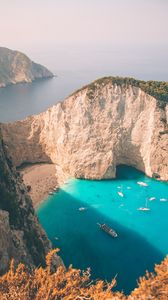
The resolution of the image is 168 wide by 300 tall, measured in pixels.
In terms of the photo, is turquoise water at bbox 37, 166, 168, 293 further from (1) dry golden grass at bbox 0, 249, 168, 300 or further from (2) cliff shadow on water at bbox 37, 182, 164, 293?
(1) dry golden grass at bbox 0, 249, 168, 300

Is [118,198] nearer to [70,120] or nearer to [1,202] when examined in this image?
[70,120]

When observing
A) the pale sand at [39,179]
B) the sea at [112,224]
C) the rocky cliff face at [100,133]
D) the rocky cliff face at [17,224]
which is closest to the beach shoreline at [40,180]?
the pale sand at [39,179]

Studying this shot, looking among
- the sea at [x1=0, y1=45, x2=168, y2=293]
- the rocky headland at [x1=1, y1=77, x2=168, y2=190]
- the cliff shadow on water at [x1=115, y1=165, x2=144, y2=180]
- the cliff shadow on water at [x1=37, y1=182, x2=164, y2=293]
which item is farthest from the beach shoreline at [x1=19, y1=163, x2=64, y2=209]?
the cliff shadow on water at [x1=115, y1=165, x2=144, y2=180]

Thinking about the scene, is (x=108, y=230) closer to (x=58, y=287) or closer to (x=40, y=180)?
(x=40, y=180)

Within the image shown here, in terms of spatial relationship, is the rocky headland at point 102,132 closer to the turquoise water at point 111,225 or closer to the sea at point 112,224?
the sea at point 112,224

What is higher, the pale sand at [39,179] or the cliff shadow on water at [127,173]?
the cliff shadow on water at [127,173]

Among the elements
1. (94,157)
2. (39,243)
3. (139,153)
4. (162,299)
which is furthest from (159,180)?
(162,299)

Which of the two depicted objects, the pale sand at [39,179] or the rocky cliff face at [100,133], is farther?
the rocky cliff face at [100,133]
